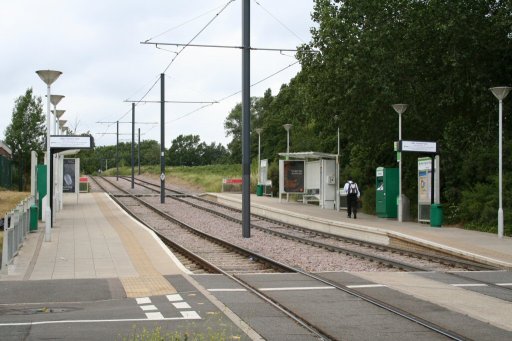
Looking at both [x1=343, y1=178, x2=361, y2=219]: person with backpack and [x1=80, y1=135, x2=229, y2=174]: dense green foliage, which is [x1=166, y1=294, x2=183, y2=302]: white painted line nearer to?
[x1=343, y1=178, x2=361, y2=219]: person with backpack

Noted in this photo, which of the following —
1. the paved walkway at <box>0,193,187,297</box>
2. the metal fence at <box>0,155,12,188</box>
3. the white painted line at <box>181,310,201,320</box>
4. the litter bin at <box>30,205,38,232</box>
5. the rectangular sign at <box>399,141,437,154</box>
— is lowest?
the paved walkway at <box>0,193,187,297</box>

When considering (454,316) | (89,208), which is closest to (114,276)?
(454,316)

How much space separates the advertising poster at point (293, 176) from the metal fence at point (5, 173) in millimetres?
17972

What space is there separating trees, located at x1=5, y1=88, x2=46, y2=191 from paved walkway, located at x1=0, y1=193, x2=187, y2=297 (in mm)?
25867

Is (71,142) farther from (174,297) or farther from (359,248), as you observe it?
(174,297)

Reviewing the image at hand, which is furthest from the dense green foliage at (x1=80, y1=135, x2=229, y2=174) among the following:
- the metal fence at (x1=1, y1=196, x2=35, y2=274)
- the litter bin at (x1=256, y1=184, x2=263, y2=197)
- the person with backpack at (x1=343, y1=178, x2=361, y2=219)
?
the metal fence at (x1=1, y1=196, x2=35, y2=274)

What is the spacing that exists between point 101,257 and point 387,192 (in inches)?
588

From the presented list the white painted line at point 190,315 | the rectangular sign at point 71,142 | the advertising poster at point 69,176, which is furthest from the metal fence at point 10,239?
the advertising poster at point 69,176

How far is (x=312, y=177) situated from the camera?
3775cm

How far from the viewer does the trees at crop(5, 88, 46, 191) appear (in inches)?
2024

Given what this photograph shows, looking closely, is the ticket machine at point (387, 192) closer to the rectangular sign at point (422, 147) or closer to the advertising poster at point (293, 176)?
the rectangular sign at point (422, 147)

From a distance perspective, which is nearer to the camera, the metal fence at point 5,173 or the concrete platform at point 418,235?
the concrete platform at point 418,235

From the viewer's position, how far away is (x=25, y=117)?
5159 cm

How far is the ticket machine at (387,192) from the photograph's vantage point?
94.2 ft
